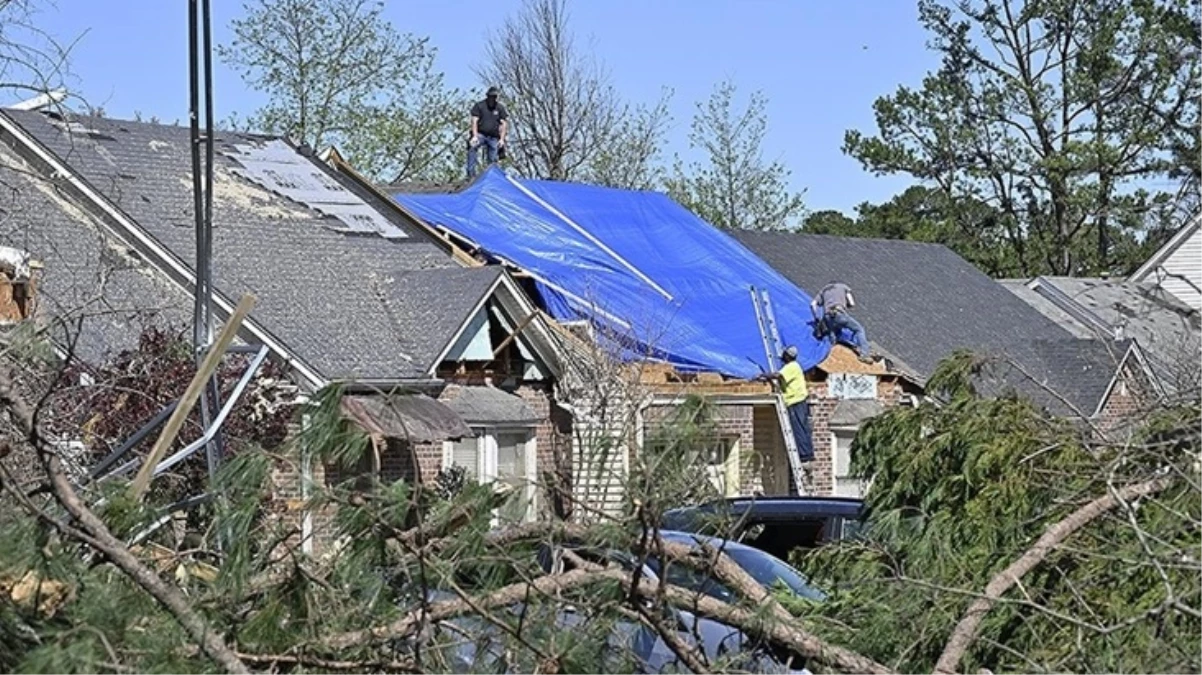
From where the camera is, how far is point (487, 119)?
2706cm

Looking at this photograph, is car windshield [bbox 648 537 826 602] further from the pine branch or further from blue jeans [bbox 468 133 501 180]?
blue jeans [bbox 468 133 501 180]

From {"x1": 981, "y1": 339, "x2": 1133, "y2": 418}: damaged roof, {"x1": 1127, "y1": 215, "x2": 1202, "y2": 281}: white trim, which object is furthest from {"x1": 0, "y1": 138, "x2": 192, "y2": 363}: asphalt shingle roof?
{"x1": 1127, "y1": 215, "x2": 1202, "y2": 281}: white trim

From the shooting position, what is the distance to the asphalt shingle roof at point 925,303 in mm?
28000

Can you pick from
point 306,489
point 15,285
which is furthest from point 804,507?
point 306,489

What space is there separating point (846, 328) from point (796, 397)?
199 cm

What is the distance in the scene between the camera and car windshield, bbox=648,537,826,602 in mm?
5625

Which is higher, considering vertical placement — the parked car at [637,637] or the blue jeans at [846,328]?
the blue jeans at [846,328]

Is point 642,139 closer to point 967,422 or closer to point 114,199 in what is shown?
point 114,199

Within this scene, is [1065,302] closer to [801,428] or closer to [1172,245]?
[1172,245]

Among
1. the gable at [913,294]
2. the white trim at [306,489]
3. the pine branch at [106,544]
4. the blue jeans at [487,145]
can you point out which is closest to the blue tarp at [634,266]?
the blue jeans at [487,145]

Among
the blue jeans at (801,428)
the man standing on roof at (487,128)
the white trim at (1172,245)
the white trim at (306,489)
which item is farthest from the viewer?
the white trim at (1172,245)

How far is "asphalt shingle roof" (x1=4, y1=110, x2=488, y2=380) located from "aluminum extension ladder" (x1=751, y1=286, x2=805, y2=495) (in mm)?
3958

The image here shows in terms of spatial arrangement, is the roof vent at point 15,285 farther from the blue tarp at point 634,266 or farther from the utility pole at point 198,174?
the blue tarp at point 634,266

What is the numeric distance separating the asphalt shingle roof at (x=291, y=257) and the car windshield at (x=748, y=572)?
9.53 metres
